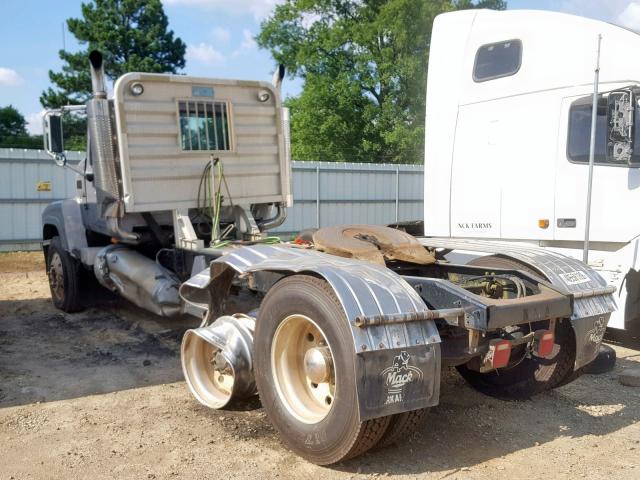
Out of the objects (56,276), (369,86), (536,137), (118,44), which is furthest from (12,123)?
(536,137)

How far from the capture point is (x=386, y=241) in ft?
16.1

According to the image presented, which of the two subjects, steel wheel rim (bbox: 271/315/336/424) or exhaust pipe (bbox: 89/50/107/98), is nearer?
steel wheel rim (bbox: 271/315/336/424)

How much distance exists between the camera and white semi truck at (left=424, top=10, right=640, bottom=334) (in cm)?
661

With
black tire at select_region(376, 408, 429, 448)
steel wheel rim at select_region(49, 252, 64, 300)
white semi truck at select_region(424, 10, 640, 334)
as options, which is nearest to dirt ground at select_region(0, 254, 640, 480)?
black tire at select_region(376, 408, 429, 448)

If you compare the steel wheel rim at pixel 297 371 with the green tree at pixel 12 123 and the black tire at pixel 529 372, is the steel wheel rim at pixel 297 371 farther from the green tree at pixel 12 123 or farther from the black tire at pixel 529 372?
the green tree at pixel 12 123

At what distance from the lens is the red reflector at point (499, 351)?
3.88m

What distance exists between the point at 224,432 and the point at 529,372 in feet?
7.30

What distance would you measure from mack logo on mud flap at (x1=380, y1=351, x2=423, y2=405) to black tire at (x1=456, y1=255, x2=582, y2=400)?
1430 millimetres

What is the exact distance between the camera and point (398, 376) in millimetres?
3447

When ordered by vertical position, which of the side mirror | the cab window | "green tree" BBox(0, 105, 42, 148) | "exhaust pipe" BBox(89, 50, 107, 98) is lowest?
the side mirror

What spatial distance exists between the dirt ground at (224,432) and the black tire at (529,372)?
0.12 meters

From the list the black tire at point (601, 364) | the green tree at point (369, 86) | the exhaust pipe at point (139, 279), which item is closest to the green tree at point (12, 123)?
the green tree at point (369, 86)

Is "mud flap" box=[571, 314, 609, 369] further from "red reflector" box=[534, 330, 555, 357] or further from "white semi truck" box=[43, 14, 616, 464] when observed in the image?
"red reflector" box=[534, 330, 555, 357]

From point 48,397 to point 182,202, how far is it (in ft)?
8.49
